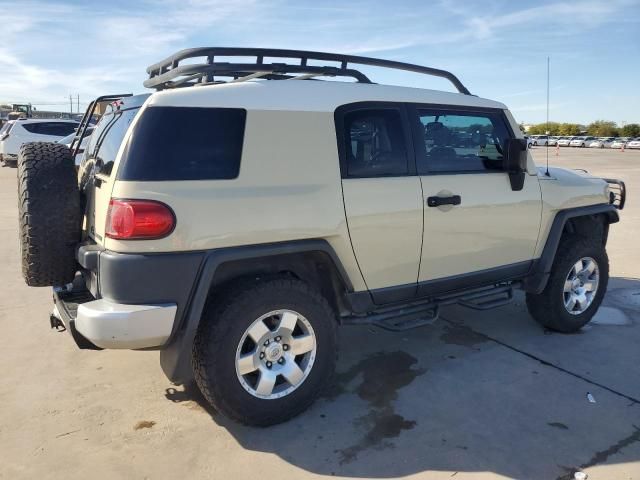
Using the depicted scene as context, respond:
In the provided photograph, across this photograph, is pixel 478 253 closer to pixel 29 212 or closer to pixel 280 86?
pixel 280 86

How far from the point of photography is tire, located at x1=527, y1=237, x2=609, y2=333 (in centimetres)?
451

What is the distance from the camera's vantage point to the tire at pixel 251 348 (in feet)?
9.52

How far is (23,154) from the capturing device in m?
3.18

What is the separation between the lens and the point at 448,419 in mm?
3221

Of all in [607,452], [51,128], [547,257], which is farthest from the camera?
[51,128]

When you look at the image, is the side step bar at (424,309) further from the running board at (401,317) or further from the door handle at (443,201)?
the door handle at (443,201)

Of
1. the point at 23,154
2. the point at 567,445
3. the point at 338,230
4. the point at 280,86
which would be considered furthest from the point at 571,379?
the point at 23,154

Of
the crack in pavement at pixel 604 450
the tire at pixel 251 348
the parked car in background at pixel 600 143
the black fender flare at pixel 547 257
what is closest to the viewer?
the crack in pavement at pixel 604 450

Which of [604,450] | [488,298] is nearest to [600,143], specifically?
[488,298]

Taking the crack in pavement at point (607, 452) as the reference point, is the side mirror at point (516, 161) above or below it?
above

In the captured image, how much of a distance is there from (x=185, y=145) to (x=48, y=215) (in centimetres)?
92

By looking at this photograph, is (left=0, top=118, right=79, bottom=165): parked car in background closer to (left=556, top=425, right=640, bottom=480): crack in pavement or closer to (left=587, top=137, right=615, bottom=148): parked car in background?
(left=556, top=425, right=640, bottom=480): crack in pavement

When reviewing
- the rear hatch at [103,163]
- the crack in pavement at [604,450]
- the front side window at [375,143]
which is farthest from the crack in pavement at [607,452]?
the rear hatch at [103,163]

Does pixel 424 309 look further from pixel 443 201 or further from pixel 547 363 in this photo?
pixel 547 363
